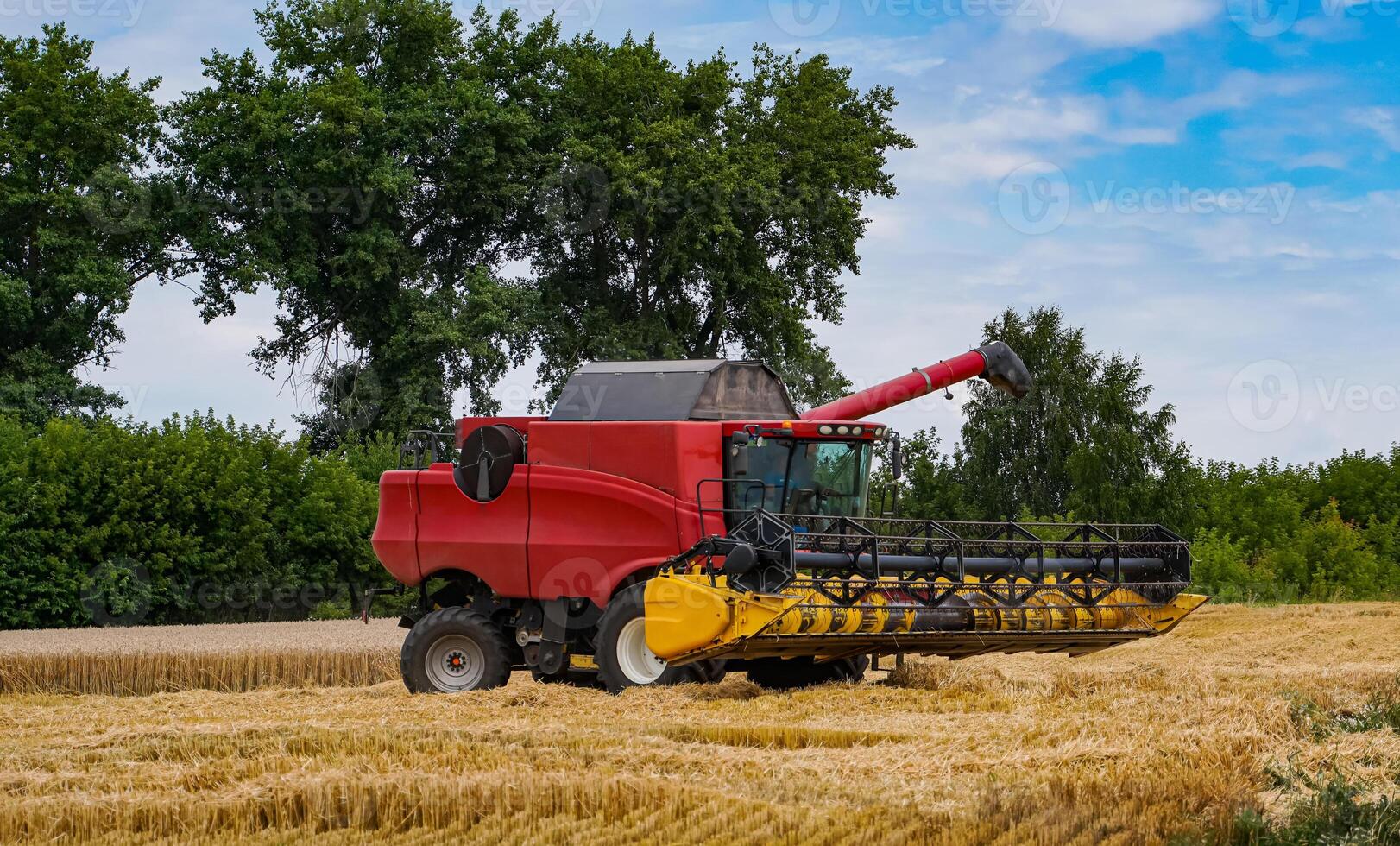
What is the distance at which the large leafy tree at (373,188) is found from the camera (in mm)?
29125

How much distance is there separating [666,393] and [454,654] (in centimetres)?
263

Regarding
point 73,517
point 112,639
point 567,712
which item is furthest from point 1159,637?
point 73,517

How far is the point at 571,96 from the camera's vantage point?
1249 inches

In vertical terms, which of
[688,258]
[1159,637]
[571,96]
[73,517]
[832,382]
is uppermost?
[571,96]

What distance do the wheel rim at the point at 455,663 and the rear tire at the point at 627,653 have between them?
1361 mm

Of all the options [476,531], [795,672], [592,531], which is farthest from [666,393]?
[795,672]

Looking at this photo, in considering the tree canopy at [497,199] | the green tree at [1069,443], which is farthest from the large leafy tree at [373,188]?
the green tree at [1069,443]

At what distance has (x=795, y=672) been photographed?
11914 mm

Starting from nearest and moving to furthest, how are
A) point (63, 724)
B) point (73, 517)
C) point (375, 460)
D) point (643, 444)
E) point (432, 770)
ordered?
point (432, 770)
point (63, 724)
point (643, 444)
point (73, 517)
point (375, 460)

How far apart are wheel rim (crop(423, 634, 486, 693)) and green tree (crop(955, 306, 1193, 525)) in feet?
85.5

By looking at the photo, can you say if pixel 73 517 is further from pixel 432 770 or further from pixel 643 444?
pixel 432 770

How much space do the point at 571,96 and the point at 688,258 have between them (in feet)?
14.4

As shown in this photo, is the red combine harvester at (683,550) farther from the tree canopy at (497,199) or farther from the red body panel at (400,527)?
the tree canopy at (497,199)

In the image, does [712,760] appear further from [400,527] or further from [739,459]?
[400,527]
